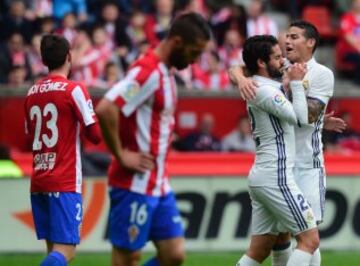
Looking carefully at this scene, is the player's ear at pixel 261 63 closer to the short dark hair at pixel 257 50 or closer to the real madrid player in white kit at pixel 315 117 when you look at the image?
the short dark hair at pixel 257 50

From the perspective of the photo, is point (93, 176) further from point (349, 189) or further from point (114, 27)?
point (114, 27)

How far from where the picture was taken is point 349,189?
14203mm

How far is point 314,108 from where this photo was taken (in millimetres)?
9883

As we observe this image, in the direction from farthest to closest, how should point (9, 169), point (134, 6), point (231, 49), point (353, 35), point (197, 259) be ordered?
1. point (134, 6)
2. point (353, 35)
3. point (231, 49)
4. point (9, 169)
5. point (197, 259)

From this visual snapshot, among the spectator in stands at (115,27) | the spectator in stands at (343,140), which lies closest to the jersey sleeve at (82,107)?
Result: the spectator in stands at (343,140)

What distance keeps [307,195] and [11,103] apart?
8.37m

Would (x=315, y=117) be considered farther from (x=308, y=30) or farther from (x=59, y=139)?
(x=59, y=139)

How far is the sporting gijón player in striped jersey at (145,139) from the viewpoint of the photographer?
8.74 m

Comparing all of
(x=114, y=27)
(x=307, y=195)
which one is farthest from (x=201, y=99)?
(x=307, y=195)

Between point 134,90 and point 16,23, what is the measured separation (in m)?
10.4

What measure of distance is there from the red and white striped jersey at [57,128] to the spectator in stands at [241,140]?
7.95m

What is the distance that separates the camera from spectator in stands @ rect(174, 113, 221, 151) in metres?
17.5

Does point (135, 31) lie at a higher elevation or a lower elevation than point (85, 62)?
higher

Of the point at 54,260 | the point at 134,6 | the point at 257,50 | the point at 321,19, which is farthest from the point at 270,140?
the point at 321,19
